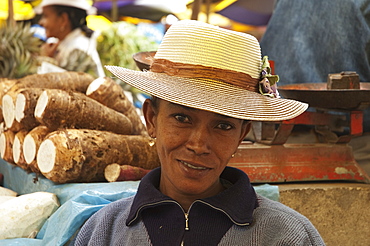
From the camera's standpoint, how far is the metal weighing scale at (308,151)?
9.68ft

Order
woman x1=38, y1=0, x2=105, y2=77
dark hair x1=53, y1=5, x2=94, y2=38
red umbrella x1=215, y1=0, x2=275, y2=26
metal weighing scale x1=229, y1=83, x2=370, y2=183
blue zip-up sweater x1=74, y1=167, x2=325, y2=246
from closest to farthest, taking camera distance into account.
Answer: blue zip-up sweater x1=74, y1=167, x2=325, y2=246 < metal weighing scale x1=229, y1=83, x2=370, y2=183 < woman x1=38, y1=0, x2=105, y2=77 < dark hair x1=53, y1=5, x2=94, y2=38 < red umbrella x1=215, y1=0, x2=275, y2=26

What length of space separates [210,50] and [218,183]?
1.51ft

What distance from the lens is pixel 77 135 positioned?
2803 mm

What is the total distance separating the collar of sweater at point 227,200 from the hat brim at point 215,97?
30 cm

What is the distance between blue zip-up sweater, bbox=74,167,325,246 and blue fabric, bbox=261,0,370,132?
193 cm

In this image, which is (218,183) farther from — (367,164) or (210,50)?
(367,164)

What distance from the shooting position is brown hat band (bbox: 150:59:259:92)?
1648mm

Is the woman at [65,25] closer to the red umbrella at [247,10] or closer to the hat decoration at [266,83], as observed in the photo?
the red umbrella at [247,10]

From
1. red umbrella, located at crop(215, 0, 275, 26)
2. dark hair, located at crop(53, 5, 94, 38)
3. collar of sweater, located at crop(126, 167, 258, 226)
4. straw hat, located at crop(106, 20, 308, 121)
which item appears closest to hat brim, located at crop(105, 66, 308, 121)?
straw hat, located at crop(106, 20, 308, 121)

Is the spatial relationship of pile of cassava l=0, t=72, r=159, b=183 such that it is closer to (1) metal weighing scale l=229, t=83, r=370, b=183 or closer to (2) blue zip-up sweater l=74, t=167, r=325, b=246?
(1) metal weighing scale l=229, t=83, r=370, b=183

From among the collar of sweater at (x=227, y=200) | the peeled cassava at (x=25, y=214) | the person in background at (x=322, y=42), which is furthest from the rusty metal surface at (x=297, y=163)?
the collar of sweater at (x=227, y=200)

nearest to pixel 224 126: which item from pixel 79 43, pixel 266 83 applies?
pixel 266 83

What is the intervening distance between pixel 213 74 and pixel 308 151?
5.21 feet

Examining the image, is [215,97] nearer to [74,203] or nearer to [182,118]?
[182,118]
